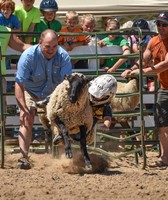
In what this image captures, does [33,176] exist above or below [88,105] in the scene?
below

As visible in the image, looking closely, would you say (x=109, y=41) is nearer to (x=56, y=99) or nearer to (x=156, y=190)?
(x=56, y=99)

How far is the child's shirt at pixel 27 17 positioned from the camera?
10.6m

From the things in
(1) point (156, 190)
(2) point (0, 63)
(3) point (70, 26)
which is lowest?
(1) point (156, 190)

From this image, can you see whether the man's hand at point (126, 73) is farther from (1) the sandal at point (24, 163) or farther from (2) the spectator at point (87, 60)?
(1) the sandal at point (24, 163)

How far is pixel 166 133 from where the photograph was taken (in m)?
9.47

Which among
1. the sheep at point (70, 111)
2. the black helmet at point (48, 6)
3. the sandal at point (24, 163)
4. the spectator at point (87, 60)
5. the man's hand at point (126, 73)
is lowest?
the sandal at point (24, 163)

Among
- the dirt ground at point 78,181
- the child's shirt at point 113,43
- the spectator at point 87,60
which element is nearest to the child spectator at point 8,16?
the spectator at point 87,60

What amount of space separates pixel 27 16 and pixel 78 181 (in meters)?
3.85

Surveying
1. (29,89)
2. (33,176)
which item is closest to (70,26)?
(29,89)

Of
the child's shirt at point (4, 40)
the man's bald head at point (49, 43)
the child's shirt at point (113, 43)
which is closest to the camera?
the man's bald head at point (49, 43)

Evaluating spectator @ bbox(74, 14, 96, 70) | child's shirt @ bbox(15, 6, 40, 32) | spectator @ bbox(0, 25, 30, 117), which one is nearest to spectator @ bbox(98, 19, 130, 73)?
spectator @ bbox(74, 14, 96, 70)

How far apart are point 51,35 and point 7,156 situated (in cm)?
214

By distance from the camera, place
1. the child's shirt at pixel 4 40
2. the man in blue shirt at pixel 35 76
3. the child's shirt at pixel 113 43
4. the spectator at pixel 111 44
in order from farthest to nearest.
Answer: the child's shirt at pixel 113 43 → the spectator at pixel 111 44 → the child's shirt at pixel 4 40 → the man in blue shirt at pixel 35 76

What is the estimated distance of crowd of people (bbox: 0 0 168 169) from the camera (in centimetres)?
879
